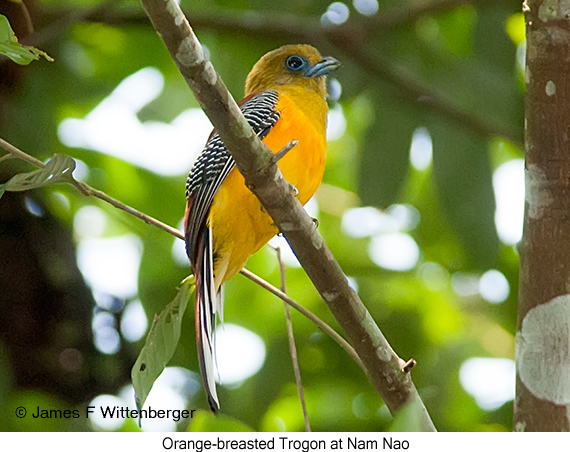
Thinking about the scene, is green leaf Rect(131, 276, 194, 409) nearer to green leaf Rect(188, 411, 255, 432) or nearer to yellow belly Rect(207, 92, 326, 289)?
yellow belly Rect(207, 92, 326, 289)

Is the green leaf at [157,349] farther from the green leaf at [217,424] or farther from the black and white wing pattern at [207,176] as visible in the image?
the green leaf at [217,424]

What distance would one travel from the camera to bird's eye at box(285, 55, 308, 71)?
4199 millimetres

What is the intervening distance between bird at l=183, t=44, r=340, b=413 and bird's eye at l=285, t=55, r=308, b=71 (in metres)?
0.30

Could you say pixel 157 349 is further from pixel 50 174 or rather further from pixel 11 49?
pixel 11 49

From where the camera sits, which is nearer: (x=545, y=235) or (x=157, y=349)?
(x=545, y=235)

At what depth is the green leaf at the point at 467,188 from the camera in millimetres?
3840

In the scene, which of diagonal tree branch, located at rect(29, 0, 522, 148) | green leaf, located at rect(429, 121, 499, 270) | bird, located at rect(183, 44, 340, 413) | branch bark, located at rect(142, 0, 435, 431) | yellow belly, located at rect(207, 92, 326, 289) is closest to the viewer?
branch bark, located at rect(142, 0, 435, 431)

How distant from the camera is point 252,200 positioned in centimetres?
340

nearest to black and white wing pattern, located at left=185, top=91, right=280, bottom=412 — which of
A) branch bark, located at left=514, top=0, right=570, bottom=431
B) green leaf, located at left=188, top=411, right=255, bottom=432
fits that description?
green leaf, located at left=188, top=411, right=255, bottom=432

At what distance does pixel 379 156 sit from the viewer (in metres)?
3.93

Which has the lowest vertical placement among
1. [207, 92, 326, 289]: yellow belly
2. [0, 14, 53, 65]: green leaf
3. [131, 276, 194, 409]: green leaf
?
[131, 276, 194, 409]: green leaf

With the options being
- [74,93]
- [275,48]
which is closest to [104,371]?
[74,93]

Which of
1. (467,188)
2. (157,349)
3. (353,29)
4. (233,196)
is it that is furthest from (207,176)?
(353,29)

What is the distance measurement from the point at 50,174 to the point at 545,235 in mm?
1630
